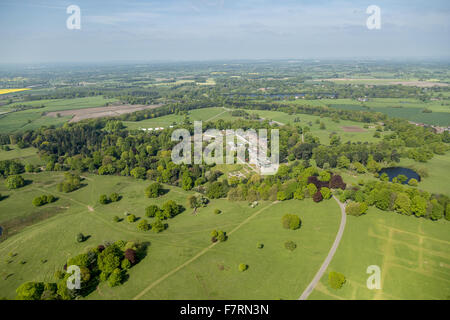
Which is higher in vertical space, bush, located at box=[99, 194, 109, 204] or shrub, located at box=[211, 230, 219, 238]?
bush, located at box=[99, 194, 109, 204]

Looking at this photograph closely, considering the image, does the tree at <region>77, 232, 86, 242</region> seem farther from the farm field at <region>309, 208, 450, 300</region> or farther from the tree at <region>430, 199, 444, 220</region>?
the tree at <region>430, 199, 444, 220</region>

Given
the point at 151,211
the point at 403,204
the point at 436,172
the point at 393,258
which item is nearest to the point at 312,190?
the point at 403,204

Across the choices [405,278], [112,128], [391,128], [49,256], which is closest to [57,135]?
[112,128]

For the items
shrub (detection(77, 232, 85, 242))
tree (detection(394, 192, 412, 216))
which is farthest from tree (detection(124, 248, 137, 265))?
tree (detection(394, 192, 412, 216))

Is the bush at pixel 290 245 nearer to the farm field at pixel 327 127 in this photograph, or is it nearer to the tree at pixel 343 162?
the tree at pixel 343 162

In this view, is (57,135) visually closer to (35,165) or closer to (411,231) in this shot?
(35,165)

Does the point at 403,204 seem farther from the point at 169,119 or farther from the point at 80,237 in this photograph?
the point at 169,119

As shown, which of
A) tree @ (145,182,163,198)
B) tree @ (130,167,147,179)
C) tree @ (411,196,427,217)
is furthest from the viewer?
tree @ (130,167,147,179)
